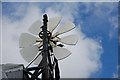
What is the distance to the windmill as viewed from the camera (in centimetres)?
870

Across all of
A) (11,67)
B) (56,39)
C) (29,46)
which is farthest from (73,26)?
(11,67)

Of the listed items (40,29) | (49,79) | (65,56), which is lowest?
(49,79)

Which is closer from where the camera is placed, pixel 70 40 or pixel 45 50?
pixel 45 50

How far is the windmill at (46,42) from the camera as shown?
28.6ft

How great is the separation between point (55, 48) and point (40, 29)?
2.34ft

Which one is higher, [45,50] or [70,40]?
[70,40]

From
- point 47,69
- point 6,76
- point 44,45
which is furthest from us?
point 44,45

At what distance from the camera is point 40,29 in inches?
356

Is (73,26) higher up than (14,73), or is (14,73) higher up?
(73,26)

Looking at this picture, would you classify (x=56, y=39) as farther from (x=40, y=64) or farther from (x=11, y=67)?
(x=11, y=67)

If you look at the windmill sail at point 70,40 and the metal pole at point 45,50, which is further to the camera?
the windmill sail at point 70,40

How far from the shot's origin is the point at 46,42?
28.3 feet

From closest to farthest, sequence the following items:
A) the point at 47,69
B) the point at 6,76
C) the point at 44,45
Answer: the point at 6,76, the point at 47,69, the point at 44,45

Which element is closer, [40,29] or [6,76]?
[6,76]
